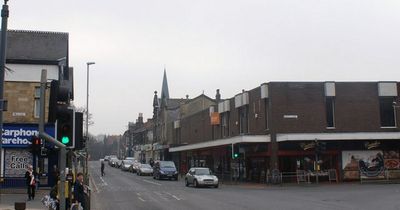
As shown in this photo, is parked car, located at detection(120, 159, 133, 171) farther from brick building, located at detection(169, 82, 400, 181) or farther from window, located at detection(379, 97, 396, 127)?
window, located at detection(379, 97, 396, 127)

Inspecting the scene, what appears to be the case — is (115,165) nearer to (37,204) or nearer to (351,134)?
(351,134)

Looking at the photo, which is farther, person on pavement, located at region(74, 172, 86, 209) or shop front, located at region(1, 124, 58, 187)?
shop front, located at region(1, 124, 58, 187)

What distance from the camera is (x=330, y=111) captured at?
45000mm

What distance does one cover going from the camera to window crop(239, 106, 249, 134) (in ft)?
166

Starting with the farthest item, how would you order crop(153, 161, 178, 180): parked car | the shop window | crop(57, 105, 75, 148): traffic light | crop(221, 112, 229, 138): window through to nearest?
1. the shop window
2. crop(221, 112, 229, 138): window
3. crop(153, 161, 178, 180): parked car
4. crop(57, 105, 75, 148): traffic light

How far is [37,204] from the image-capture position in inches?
918

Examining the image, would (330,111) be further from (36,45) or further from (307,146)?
(36,45)

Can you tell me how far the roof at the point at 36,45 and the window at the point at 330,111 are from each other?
22121 mm

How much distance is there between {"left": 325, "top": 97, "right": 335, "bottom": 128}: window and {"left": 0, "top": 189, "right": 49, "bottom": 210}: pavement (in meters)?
24.0

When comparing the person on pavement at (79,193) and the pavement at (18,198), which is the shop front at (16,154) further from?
the person on pavement at (79,193)

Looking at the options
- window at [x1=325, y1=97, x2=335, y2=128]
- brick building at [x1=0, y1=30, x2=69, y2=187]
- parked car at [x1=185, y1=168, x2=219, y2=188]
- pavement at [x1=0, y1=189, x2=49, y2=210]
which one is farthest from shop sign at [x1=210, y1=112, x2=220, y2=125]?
pavement at [x1=0, y1=189, x2=49, y2=210]

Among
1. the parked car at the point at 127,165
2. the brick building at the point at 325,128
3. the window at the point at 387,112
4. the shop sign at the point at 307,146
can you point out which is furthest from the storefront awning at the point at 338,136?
the parked car at the point at 127,165

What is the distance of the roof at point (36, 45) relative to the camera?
108 feet

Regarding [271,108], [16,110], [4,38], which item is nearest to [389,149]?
[271,108]
